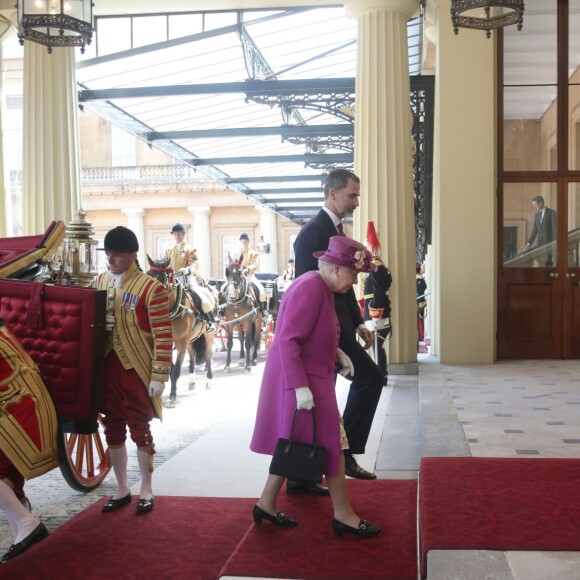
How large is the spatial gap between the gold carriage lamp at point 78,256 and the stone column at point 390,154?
569 cm

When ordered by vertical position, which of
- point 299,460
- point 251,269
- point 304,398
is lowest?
point 299,460

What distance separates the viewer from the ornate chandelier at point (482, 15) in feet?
23.4

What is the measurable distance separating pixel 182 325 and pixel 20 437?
305 inches

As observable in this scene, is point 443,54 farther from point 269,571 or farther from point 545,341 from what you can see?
point 269,571

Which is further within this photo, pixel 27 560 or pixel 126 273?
pixel 126 273

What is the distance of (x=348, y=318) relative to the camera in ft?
16.1

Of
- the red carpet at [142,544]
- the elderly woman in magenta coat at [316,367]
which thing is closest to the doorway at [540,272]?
the red carpet at [142,544]

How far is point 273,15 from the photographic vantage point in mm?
12398

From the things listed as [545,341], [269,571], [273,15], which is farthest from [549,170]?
[269,571]

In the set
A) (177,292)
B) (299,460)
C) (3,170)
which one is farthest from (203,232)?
(299,460)

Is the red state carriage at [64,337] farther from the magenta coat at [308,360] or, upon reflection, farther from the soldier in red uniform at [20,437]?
the magenta coat at [308,360]

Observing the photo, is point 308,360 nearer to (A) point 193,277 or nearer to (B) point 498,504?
(B) point 498,504

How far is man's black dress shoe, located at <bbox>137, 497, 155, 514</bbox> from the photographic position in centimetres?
484

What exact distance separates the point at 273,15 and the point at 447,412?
25.7 ft
